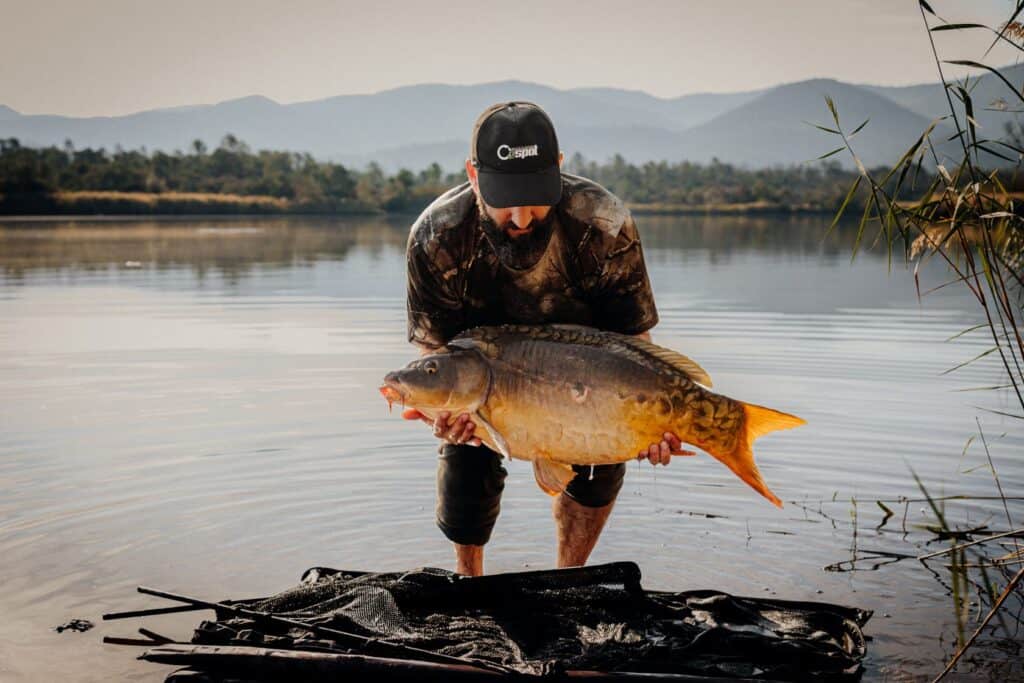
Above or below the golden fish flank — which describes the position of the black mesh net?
below

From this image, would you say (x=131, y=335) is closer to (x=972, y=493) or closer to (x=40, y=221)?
(x=972, y=493)

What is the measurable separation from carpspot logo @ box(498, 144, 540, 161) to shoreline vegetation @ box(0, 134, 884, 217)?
193 feet

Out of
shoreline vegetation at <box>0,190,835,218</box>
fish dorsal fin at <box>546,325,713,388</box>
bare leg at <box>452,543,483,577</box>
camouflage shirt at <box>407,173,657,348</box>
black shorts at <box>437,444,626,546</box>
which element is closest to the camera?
fish dorsal fin at <box>546,325,713,388</box>

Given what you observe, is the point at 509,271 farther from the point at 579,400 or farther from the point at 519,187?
the point at 579,400

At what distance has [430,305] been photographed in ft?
16.7

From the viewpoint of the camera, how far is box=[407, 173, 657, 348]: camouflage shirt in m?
4.96

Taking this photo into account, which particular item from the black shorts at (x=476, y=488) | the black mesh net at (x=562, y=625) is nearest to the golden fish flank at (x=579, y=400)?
the black mesh net at (x=562, y=625)

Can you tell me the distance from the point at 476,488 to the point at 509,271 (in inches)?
38.5

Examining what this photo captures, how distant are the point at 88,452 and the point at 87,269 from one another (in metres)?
17.8

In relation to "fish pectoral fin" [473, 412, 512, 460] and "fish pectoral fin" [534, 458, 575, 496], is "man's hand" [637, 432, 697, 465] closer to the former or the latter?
"fish pectoral fin" [534, 458, 575, 496]

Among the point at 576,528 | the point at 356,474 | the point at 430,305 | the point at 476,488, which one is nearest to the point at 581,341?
the point at 430,305

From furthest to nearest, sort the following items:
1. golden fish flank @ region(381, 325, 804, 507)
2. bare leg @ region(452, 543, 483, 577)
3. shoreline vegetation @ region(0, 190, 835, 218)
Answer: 1. shoreline vegetation @ region(0, 190, 835, 218)
2. bare leg @ region(452, 543, 483, 577)
3. golden fish flank @ region(381, 325, 804, 507)

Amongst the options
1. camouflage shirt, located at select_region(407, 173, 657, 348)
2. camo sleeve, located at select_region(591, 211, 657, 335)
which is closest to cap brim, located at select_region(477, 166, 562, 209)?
camouflage shirt, located at select_region(407, 173, 657, 348)

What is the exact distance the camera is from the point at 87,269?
Result: 24.6 m
